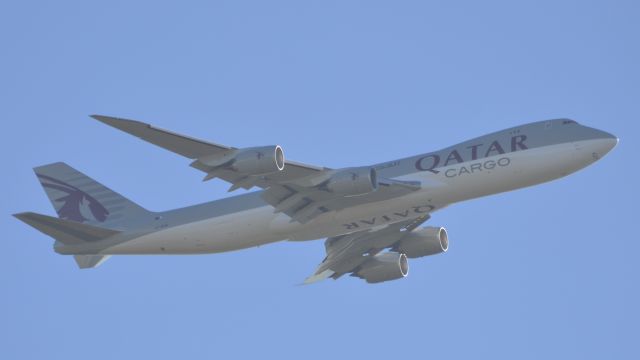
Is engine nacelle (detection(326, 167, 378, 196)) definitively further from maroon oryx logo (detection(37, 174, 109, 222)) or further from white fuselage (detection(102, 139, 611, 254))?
maroon oryx logo (detection(37, 174, 109, 222))

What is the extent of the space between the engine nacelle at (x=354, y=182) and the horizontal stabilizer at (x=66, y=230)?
12.5 m

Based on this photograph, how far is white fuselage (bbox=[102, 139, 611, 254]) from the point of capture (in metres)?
48.9

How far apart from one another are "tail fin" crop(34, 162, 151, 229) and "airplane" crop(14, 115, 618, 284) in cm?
29

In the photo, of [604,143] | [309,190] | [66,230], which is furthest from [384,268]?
[66,230]

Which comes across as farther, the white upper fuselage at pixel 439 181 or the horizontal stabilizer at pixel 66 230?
the horizontal stabilizer at pixel 66 230

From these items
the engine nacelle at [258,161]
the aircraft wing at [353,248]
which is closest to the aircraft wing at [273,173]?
the engine nacelle at [258,161]

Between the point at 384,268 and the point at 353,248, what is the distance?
2046mm

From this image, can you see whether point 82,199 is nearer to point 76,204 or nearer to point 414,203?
point 76,204

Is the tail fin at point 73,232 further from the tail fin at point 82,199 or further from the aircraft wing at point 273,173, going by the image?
the aircraft wing at point 273,173

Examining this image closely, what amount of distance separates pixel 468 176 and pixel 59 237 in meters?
20.2

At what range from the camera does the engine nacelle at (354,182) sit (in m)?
47.6

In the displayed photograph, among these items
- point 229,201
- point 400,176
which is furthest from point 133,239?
point 400,176

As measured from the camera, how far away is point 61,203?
189 feet

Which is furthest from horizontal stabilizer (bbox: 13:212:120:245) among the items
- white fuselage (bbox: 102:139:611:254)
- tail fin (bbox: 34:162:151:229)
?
white fuselage (bbox: 102:139:611:254)
